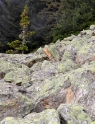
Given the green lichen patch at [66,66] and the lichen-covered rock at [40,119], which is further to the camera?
the green lichen patch at [66,66]

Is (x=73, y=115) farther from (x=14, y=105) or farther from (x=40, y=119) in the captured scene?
(x=14, y=105)

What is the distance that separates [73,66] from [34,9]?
50996 millimetres

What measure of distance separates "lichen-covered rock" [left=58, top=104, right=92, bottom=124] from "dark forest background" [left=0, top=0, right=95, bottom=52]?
4266cm

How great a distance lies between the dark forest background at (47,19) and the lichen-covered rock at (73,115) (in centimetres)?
4266

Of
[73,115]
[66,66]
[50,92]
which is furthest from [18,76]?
[73,115]

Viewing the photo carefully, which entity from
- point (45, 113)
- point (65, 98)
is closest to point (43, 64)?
point (65, 98)

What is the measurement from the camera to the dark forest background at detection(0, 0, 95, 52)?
182 ft

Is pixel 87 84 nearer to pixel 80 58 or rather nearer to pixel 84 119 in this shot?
pixel 84 119

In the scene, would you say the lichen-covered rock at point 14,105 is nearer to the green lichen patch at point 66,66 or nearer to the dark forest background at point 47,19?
the green lichen patch at point 66,66

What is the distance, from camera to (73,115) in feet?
36.7

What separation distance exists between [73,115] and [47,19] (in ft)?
183

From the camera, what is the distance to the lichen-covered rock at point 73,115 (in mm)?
A: 10922

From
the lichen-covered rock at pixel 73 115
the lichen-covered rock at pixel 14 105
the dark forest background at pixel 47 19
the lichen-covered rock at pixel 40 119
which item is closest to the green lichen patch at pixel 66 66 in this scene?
the lichen-covered rock at pixel 14 105

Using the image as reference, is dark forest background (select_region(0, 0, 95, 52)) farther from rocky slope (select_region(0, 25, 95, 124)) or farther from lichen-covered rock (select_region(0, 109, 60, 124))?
lichen-covered rock (select_region(0, 109, 60, 124))
